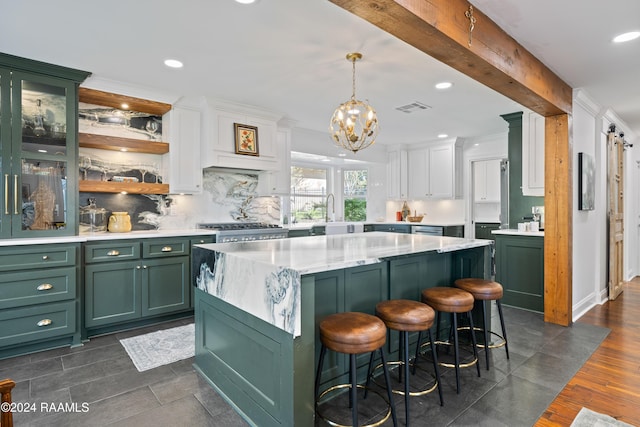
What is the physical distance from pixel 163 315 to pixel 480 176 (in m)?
6.46

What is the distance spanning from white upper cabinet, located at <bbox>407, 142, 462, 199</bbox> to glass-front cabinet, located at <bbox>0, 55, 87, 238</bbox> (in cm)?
558

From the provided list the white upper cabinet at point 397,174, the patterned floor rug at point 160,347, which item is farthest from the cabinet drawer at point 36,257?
the white upper cabinet at point 397,174

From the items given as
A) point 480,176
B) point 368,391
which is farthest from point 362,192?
point 368,391

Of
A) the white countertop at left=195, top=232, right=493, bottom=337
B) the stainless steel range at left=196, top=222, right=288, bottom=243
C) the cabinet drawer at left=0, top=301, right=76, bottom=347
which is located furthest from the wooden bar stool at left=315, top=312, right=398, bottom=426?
the cabinet drawer at left=0, top=301, right=76, bottom=347

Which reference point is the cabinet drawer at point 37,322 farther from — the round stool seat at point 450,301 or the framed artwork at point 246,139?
the round stool seat at point 450,301

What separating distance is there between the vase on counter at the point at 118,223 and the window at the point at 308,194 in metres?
3.19

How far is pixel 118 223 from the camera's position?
12.7 ft

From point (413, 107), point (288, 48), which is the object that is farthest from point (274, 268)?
point (413, 107)

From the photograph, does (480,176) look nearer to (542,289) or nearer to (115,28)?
(542,289)

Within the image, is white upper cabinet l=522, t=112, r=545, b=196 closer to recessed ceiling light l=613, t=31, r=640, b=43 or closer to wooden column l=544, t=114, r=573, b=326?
wooden column l=544, t=114, r=573, b=326

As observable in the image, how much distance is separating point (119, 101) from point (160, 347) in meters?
2.63

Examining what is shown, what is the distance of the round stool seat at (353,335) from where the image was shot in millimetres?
1784

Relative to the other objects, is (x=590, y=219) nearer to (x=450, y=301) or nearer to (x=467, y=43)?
(x=450, y=301)

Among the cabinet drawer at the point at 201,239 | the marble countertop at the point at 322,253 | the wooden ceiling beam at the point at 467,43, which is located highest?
the wooden ceiling beam at the point at 467,43
